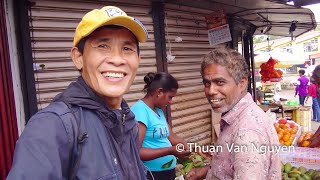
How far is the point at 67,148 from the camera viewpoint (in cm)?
110

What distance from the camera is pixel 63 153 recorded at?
3.56 ft

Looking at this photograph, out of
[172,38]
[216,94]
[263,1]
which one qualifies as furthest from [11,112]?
[263,1]

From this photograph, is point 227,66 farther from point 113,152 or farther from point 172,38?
point 172,38

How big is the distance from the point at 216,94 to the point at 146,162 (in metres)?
1.40

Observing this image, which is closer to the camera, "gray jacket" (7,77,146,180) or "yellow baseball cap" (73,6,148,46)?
"gray jacket" (7,77,146,180)

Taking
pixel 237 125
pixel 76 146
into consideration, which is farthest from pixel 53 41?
pixel 76 146

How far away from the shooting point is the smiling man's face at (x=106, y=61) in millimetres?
1375

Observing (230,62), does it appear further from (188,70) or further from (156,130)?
(188,70)

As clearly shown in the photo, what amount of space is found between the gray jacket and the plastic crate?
326 centimetres

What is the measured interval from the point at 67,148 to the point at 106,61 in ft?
1.58

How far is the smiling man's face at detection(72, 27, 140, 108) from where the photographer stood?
4.51 feet

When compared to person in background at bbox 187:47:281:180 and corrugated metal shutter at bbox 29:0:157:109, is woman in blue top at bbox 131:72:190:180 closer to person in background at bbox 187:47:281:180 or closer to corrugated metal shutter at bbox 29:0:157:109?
person in background at bbox 187:47:281:180

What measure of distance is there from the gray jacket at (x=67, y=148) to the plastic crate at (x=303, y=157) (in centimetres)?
326

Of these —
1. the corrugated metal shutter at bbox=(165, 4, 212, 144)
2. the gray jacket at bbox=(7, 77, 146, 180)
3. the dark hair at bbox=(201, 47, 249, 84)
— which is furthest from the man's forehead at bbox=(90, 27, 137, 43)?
the corrugated metal shutter at bbox=(165, 4, 212, 144)
